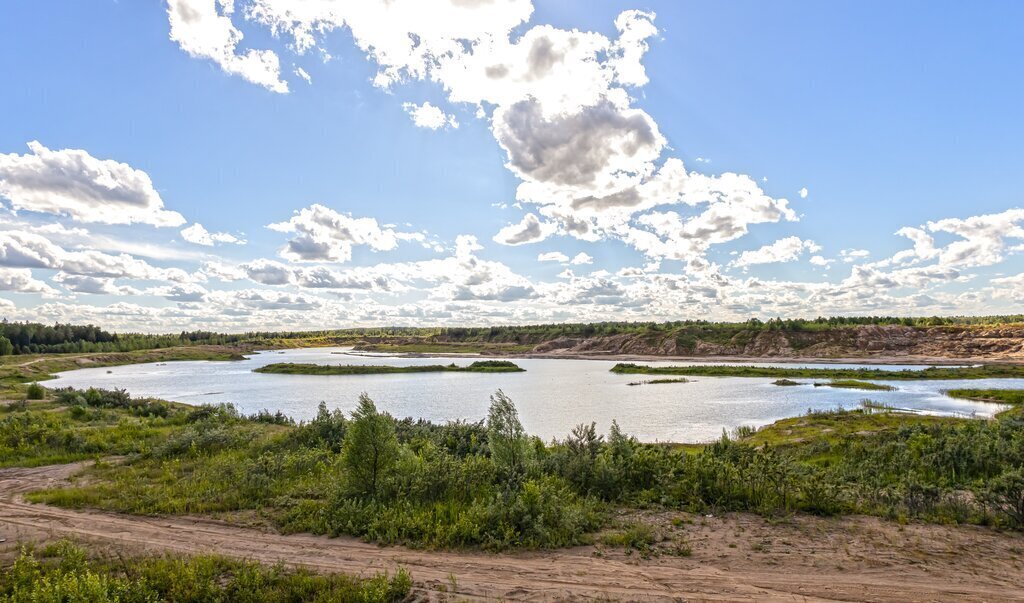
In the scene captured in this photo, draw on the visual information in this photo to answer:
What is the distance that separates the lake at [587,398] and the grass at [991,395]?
1549 mm

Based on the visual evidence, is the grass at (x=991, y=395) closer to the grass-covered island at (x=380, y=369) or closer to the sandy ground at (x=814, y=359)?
the sandy ground at (x=814, y=359)

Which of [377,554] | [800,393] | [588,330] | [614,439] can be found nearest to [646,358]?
[588,330]

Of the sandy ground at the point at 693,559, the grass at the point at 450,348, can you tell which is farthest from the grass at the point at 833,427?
the grass at the point at 450,348

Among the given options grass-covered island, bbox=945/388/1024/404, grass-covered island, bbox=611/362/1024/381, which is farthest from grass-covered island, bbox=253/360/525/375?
grass-covered island, bbox=945/388/1024/404

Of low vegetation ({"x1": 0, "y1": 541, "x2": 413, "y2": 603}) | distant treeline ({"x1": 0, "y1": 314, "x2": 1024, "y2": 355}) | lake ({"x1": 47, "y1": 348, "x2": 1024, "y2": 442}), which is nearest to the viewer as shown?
low vegetation ({"x1": 0, "y1": 541, "x2": 413, "y2": 603})

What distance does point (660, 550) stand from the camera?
9.67 m

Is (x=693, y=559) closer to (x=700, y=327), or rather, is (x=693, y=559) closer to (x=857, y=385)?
(x=857, y=385)

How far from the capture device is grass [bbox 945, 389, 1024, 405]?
39312mm

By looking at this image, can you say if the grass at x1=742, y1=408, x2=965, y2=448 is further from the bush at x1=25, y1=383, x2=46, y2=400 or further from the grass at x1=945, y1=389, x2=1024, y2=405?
the bush at x1=25, y1=383, x2=46, y2=400

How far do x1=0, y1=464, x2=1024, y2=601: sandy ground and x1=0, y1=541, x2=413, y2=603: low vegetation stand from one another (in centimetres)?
62

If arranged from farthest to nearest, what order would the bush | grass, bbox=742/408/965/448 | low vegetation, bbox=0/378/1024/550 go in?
the bush → grass, bbox=742/408/965/448 → low vegetation, bbox=0/378/1024/550

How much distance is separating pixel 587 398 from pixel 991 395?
33071 mm

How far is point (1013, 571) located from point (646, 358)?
10517 centimetres

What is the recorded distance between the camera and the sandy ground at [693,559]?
26.3 ft
